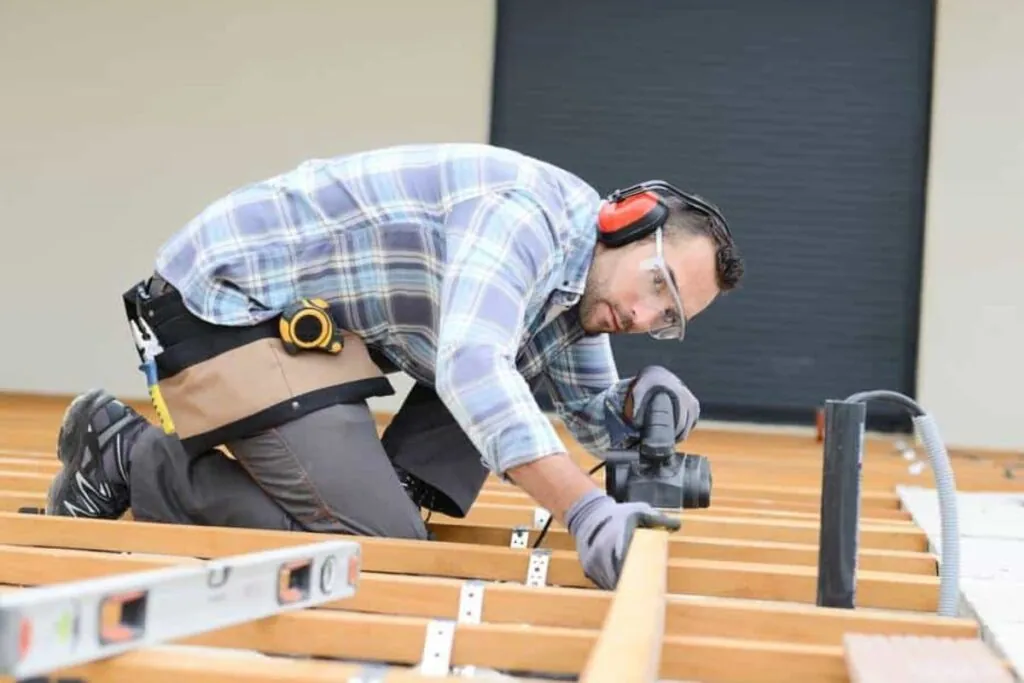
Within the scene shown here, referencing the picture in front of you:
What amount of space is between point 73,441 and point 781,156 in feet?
12.1

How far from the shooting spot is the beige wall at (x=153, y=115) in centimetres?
523

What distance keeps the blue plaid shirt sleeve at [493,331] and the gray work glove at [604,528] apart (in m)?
0.08

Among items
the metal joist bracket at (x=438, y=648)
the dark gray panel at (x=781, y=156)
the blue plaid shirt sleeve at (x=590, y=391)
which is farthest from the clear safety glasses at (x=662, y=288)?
the dark gray panel at (x=781, y=156)

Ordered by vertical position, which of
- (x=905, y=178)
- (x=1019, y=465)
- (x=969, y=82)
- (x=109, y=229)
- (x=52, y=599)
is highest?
(x=969, y=82)

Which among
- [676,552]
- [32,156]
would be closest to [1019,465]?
[676,552]

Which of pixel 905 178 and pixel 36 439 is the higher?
pixel 905 178

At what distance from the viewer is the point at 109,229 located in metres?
5.42

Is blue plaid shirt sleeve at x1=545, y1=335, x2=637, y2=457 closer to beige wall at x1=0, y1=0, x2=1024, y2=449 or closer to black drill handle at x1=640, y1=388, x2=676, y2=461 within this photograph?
black drill handle at x1=640, y1=388, x2=676, y2=461

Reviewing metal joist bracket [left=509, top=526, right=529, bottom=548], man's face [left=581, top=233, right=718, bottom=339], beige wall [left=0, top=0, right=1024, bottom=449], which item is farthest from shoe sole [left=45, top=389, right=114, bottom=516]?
beige wall [left=0, top=0, right=1024, bottom=449]

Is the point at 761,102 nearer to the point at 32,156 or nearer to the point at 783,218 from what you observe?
the point at 783,218

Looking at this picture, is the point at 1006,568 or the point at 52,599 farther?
the point at 1006,568

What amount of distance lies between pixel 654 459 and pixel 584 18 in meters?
3.72

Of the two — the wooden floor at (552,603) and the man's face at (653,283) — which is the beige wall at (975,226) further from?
the man's face at (653,283)

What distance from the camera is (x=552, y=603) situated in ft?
4.46
